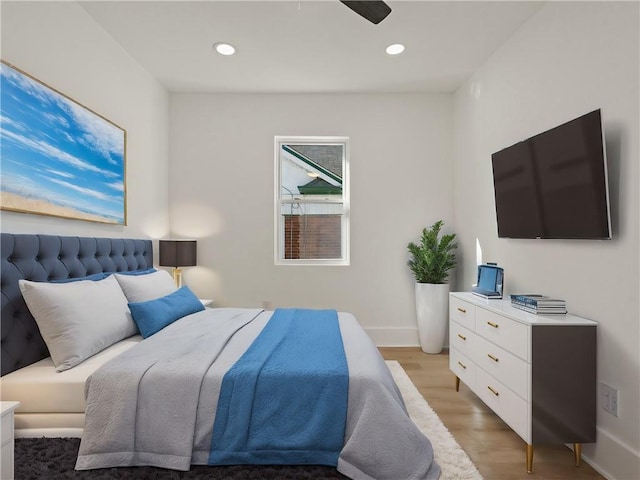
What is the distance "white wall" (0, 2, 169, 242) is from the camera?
2146 mm

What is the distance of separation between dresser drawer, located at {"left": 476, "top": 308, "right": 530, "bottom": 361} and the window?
208cm

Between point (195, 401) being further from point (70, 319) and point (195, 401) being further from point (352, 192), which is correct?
point (352, 192)

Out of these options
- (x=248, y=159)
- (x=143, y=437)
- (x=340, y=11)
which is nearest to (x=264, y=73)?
(x=248, y=159)

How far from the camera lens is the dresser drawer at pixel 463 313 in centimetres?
267

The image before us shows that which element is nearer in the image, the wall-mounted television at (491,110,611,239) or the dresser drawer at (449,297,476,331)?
the wall-mounted television at (491,110,611,239)

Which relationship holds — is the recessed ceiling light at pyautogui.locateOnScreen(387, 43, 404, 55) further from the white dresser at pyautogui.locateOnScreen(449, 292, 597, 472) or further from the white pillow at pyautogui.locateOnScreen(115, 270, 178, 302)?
the white pillow at pyautogui.locateOnScreen(115, 270, 178, 302)

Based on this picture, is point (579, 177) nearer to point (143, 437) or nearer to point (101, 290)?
point (143, 437)

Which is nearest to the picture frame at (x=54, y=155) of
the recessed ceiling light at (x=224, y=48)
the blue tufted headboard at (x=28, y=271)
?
the blue tufted headboard at (x=28, y=271)

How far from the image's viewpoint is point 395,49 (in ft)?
10.6

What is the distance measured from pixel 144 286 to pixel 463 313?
236cm

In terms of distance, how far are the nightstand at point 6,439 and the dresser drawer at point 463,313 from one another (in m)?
2.58

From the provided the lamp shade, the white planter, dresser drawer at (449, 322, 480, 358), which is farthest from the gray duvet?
the white planter

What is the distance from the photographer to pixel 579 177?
2.07 meters

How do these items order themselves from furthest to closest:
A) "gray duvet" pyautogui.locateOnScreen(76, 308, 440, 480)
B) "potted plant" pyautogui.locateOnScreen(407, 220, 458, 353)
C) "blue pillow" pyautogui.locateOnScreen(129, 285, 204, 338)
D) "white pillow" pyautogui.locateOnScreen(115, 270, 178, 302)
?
"potted plant" pyautogui.locateOnScreen(407, 220, 458, 353) < "white pillow" pyautogui.locateOnScreen(115, 270, 178, 302) < "blue pillow" pyautogui.locateOnScreen(129, 285, 204, 338) < "gray duvet" pyautogui.locateOnScreen(76, 308, 440, 480)
